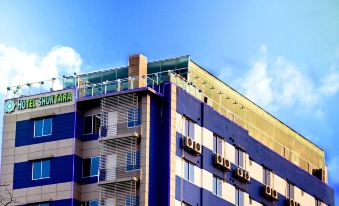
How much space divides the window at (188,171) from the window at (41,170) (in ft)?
40.0

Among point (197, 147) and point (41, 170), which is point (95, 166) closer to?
point (41, 170)

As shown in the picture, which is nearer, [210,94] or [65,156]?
[65,156]

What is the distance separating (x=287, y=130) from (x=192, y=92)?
25.0 metres

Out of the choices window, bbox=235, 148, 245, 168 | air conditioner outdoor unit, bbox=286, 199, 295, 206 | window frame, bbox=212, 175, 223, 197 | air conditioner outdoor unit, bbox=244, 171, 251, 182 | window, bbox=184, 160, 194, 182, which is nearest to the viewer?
window, bbox=184, 160, 194, 182

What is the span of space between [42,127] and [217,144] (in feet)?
54.6

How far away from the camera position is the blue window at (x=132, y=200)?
3735 inches

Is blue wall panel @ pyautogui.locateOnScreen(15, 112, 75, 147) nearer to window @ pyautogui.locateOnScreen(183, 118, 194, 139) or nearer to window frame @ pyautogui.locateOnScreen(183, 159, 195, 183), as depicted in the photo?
window @ pyautogui.locateOnScreen(183, 118, 194, 139)

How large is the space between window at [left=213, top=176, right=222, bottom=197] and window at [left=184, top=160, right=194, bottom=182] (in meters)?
4.40

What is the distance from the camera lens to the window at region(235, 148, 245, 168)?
10869cm

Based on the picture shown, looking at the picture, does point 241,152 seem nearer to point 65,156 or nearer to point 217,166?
point 217,166

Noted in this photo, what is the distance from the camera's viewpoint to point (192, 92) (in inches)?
4065

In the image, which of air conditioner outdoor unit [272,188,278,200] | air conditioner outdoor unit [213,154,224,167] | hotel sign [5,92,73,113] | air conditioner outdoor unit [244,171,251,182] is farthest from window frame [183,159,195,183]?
air conditioner outdoor unit [272,188,278,200]

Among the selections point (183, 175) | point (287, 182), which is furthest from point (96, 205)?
point (287, 182)

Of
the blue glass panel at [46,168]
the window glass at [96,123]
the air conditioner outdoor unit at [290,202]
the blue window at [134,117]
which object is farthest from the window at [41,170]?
the air conditioner outdoor unit at [290,202]
